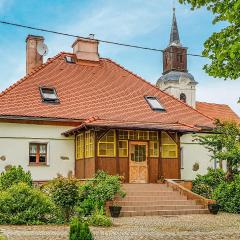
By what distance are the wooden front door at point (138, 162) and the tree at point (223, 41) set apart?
10.6 metres

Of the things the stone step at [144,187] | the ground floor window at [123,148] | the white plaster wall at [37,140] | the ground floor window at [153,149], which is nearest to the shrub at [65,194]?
the stone step at [144,187]

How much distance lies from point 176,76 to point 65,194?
118 ft

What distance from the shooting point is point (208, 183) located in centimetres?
2408

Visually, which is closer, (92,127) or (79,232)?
(79,232)

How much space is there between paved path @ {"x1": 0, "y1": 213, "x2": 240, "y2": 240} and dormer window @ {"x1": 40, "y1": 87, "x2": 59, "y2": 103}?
1047cm

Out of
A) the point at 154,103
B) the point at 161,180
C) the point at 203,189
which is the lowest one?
the point at 203,189

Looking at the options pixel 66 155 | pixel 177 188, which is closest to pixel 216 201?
pixel 177 188

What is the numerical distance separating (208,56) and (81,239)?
28.5ft

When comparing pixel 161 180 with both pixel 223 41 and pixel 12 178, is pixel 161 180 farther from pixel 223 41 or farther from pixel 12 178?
pixel 223 41

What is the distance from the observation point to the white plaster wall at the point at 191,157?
28625 millimetres

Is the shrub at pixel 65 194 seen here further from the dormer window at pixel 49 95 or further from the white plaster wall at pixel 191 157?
the white plaster wall at pixel 191 157

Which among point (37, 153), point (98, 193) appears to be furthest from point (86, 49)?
Answer: point (98, 193)

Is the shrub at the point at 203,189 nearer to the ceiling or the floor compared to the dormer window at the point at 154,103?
nearer to the floor

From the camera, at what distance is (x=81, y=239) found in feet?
27.1
